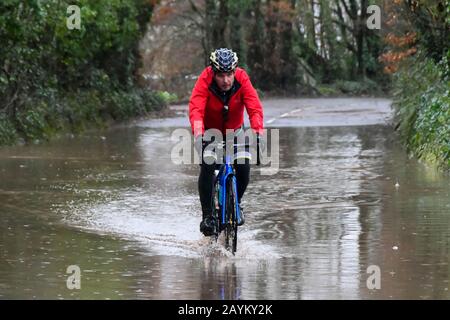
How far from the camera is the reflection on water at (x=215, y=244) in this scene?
9.06 m

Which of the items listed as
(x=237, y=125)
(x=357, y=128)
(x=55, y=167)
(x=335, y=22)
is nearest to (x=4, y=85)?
(x=55, y=167)

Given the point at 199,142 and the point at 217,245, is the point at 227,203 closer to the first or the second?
the point at 217,245

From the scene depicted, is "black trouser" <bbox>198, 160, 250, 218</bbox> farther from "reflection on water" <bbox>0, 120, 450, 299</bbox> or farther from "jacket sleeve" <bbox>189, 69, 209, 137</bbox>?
"jacket sleeve" <bbox>189, 69, 209, 137</bbox>

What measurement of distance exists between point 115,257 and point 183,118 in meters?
25.3

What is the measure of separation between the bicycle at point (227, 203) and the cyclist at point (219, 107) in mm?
78

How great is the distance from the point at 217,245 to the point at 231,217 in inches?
14.3

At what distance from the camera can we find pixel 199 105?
10.6 meters

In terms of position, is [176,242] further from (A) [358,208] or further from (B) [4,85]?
(B) [4,85]

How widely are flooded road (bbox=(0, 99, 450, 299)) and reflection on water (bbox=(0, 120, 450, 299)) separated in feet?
0.05

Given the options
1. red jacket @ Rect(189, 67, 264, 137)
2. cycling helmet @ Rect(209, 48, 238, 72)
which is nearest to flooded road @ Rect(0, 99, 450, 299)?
red jacket @ Rect(189, 67, 264, 137)
